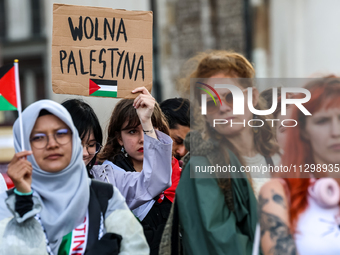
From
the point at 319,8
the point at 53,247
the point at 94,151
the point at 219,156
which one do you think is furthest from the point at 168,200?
the point at 319,8

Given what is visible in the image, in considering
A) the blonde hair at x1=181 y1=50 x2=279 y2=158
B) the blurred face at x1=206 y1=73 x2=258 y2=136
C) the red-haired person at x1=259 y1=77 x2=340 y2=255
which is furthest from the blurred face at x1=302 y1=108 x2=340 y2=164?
the blurred face at x1=206 y1=73 x2=258 y2=136

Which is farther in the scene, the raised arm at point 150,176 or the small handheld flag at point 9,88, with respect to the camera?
the raised arm at point 150,176

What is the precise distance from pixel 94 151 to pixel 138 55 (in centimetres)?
63

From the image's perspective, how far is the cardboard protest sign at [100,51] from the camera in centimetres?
290

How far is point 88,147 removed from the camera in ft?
9.80

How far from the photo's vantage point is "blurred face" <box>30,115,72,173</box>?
2.33m

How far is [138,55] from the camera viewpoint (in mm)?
2984

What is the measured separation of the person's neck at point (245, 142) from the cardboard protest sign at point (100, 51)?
0.71 m

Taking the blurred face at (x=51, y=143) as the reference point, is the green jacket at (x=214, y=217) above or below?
below

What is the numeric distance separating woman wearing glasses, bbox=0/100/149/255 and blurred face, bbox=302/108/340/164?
3.02 ft

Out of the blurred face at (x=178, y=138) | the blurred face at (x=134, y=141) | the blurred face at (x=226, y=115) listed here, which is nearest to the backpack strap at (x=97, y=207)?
the blurred face at (x=226, y=115)

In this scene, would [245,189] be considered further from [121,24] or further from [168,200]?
[121,24]

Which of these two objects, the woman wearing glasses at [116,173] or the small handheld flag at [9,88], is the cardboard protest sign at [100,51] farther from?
the small handheld flag at [9,88]

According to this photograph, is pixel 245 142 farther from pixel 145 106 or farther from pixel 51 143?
pixel 51 143
